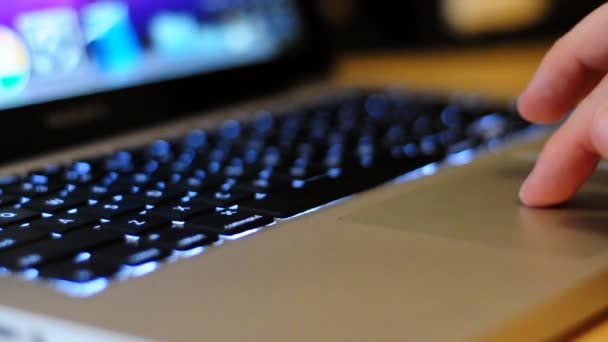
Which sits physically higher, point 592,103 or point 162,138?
point 162,138

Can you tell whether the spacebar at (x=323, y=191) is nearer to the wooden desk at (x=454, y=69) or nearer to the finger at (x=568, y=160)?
the finger at (x=568, y=160)

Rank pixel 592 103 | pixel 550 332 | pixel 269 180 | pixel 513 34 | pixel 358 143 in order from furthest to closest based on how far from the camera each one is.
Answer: pixel 513 34, pixel 358 143, pixel 269 180, pixel 592 103, pixel 550 332

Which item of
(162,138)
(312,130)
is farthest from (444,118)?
(162,138)

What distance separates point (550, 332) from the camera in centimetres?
33

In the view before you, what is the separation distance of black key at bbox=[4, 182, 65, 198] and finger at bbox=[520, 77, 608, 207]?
0.30 metres

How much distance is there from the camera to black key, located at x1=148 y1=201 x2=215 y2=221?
0.46 m

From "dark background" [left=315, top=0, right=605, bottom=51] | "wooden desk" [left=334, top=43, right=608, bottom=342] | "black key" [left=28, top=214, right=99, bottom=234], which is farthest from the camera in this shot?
"dark background" [left=315, top=0, right=605, bottom=51]

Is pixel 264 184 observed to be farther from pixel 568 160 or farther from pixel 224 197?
pixel 568 160

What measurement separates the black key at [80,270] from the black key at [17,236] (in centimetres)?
4

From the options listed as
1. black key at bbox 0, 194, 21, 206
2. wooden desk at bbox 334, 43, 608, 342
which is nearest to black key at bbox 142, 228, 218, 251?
black key at bbox 0, 194, 21, 206

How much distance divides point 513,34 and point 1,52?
0.72m

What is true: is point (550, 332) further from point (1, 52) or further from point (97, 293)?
point (1, 52)

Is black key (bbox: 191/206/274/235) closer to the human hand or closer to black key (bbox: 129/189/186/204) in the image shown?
black key (bbox: 129/189/186/204)

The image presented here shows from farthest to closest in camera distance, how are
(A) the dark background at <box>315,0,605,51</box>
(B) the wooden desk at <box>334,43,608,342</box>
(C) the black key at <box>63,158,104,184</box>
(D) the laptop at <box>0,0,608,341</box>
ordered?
(A) the dark background at <box>315,0,605,51</box>, (B) the wooden desk at <box>334,43,608,342</box>, (C) the black key at <box>63,158,104,184</box>, (D) the laptop at <box>0,0,608,341</box>
